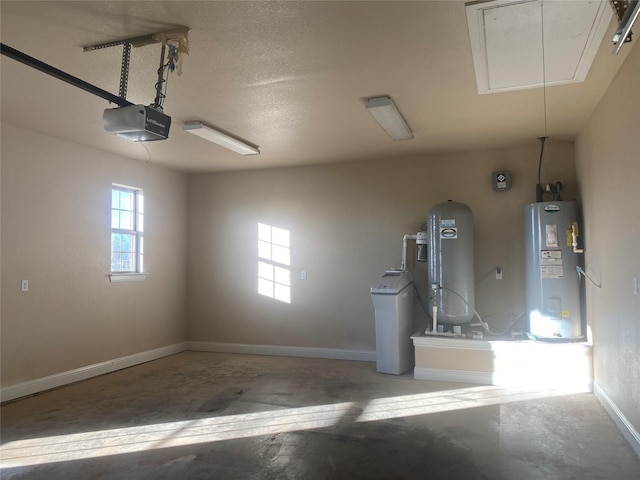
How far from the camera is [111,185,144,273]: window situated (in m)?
5.91

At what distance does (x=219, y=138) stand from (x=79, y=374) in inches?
128

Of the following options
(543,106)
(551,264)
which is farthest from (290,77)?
(551,264)

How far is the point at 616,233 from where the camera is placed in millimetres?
3504

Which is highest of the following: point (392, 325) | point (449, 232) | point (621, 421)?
point (449, 232)

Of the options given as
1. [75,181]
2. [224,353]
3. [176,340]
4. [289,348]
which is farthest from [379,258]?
[75,181]

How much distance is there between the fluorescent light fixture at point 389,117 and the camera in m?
3.93

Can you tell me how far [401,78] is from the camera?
3508 millimetres

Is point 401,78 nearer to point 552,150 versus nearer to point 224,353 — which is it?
point 552,150

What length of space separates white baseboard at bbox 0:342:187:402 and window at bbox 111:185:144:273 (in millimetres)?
1201

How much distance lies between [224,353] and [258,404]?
2675mm

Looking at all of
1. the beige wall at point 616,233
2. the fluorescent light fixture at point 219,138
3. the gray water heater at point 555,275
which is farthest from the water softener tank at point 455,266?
the fluorescent light fixture at point 219,138

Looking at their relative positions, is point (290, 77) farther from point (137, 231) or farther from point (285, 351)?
point (285, 351)

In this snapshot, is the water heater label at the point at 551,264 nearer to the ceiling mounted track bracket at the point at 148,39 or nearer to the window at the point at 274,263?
the window at the point at 274,263

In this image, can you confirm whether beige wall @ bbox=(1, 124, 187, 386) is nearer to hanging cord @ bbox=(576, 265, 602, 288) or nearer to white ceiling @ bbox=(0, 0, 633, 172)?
white ceiling @ bbox=(0, 0, 633, 172)
